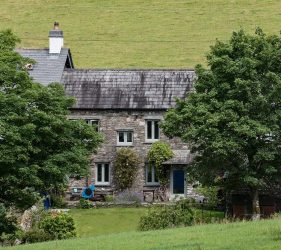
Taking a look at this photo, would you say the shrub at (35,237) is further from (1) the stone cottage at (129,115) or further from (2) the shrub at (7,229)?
(1) the stone cottage at (129,115)

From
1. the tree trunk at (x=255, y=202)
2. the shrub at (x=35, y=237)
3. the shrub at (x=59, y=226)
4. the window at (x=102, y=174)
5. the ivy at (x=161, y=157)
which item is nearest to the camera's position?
the shrub at (x=35, y=237)

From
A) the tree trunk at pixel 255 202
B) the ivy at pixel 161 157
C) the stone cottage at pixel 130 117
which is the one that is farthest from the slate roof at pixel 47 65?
the tree trunk at pixel 255 202

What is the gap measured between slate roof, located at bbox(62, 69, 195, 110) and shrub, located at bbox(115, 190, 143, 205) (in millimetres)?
5720

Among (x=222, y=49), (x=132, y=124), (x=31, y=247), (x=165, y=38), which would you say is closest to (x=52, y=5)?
(x=165, y=38)

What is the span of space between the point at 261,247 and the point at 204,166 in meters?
17.4

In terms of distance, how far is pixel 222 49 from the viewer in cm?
4297

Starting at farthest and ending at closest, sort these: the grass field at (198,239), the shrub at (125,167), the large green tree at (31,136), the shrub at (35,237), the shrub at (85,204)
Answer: the shrub at (125,167)
the shrub at (85,204)
the shrub at (35,237)
the large green tree at (31,136)
the grass field at (198,239)

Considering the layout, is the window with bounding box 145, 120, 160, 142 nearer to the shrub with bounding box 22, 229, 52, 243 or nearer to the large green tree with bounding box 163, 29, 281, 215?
the large green tree with bounding box 163, 29, 281, 215

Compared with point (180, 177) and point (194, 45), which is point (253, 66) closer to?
point (180, 177)

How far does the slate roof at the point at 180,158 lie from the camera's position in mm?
55725

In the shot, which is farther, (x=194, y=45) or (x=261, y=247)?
(x=194, y=45)

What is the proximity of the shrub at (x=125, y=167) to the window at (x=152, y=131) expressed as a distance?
5.47 ft

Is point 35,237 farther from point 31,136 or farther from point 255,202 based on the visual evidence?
point 255,202

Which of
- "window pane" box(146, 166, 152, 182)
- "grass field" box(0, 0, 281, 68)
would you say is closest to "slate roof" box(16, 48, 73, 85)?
"window pane" box(146, 166, 152, 182)
